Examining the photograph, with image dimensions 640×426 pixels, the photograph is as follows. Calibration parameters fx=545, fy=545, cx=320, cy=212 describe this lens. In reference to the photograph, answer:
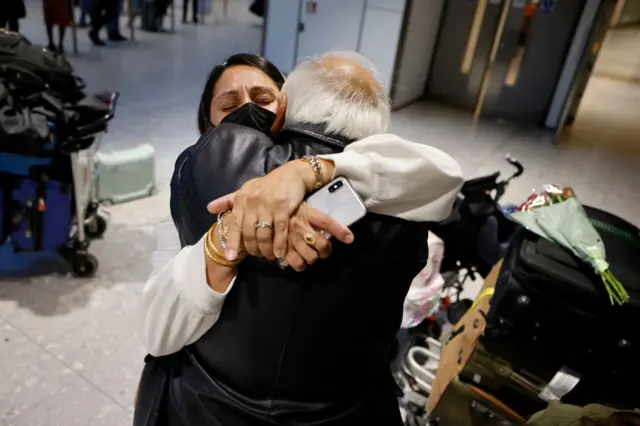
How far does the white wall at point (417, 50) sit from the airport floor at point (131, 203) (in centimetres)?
24

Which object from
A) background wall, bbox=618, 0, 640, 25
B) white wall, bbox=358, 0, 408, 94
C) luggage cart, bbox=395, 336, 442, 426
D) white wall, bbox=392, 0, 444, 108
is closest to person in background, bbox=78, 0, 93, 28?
white wall, bbox=358, 0, 408, 94

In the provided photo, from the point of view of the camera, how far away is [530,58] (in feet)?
20.5

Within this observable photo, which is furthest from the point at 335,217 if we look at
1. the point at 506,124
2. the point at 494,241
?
the point at 506,124

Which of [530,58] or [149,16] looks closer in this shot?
[530,58]

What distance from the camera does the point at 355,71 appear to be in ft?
3.11

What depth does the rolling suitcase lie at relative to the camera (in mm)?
3309

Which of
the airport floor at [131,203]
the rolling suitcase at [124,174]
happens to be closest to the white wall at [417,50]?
the airport floor at [131,203]

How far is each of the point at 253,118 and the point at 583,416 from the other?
105cm

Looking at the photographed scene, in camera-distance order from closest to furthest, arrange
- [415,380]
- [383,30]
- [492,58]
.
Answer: [415,380]
[383,30]
[492,58]

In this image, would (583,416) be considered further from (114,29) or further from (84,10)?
(84,10)

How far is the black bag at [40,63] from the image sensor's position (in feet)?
7.89

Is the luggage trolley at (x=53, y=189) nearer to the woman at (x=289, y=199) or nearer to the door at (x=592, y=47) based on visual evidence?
the woman at (x=289, y=199)

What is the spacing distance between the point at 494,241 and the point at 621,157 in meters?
3.99

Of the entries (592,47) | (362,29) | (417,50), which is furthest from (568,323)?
(417,50)
